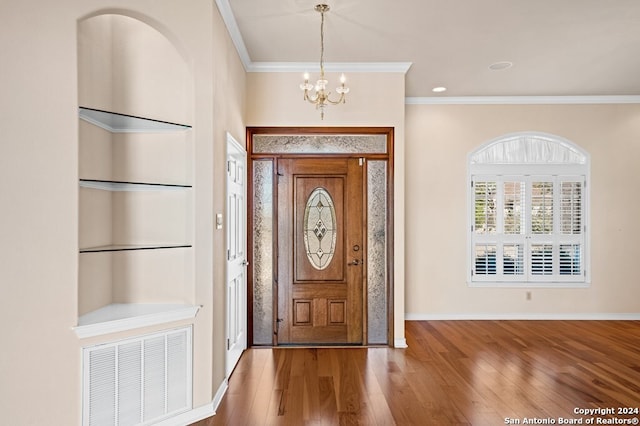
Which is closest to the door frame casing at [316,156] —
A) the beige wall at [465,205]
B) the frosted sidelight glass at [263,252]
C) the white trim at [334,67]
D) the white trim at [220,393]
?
the frosted sidelight glass at [263,252]

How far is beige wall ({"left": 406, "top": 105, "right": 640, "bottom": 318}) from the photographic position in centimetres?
554

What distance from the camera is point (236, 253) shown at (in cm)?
404

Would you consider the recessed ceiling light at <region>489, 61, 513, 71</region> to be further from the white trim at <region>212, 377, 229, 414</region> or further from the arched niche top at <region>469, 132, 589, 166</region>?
the white trim at <region>212, 377, 229, 414</region>

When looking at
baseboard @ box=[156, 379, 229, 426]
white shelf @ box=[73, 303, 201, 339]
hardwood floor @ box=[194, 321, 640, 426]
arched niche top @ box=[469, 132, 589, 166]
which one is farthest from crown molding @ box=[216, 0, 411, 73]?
baseboard @ box=[156, 379, 229, 426]

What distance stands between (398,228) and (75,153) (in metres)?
3.21

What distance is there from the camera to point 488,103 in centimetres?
558

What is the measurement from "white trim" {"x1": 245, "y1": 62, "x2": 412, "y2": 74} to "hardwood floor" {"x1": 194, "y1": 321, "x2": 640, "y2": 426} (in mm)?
3204

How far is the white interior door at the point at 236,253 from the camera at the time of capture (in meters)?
3.71

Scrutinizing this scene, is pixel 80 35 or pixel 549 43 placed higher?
pixel 549 43

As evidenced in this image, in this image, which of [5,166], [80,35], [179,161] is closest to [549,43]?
[179,161]

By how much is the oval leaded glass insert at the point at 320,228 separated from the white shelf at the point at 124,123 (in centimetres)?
195

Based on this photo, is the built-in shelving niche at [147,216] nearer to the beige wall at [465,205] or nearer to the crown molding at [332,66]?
the crown molding at [332,66]

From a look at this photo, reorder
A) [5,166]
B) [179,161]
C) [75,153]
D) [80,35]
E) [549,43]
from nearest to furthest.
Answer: [5,166]
[75,153]
[80,35]
[179,161]
[549,43]

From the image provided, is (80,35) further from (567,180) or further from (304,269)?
(567,180)
